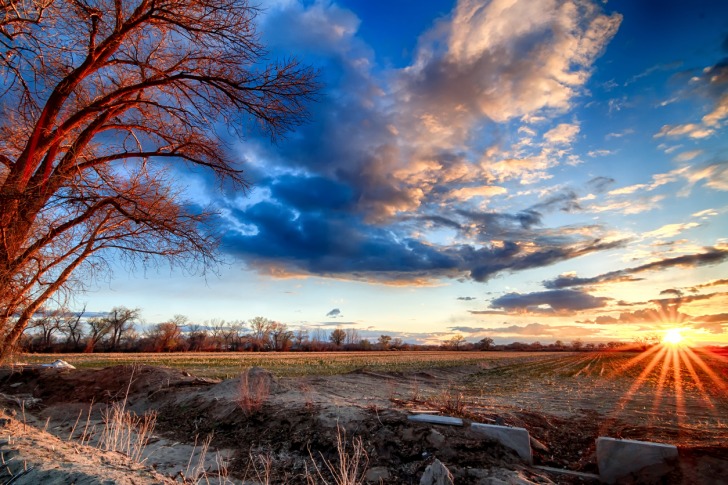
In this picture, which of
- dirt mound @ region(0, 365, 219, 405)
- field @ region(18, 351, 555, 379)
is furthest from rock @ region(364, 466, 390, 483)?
field @ region(18, 351, 555, 379)

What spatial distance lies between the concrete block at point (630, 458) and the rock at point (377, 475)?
128 inches

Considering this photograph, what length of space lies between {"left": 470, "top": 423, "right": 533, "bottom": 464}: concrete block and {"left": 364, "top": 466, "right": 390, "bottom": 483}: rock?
1827mm

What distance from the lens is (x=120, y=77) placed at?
10.1 meters

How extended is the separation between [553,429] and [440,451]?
319 cm

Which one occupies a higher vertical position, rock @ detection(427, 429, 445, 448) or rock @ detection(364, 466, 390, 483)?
rock @ detection(427, 429, 445, 448)

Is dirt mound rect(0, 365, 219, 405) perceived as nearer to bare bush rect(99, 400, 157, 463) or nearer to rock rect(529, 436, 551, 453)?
bare bush rect(99, 400, 157, 463)

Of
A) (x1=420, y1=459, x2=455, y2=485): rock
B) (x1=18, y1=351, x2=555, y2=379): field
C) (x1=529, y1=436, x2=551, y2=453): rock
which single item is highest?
(x1=18, y1=351, x2=555, y2=379): field

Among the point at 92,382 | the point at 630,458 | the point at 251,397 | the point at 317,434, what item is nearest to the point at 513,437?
the point at 630,458

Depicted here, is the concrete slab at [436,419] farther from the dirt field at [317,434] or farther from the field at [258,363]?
the field at [258,363]

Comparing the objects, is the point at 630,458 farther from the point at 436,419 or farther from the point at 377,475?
the point at 377,475

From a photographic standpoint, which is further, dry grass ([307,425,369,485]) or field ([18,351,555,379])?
field ([18,351,555,379])

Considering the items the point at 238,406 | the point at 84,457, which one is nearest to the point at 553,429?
the point at 238,406

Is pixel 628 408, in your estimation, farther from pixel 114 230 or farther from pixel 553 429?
pixel 114 230

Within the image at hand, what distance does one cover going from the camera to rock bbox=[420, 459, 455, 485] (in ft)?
15.8
